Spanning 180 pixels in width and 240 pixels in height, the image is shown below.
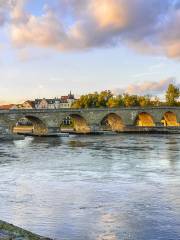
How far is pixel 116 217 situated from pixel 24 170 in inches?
540

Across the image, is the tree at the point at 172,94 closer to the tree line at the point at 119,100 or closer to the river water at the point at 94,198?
the tree line at the point at 119,100

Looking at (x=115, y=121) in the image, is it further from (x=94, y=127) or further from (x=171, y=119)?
(x=171, y=119)

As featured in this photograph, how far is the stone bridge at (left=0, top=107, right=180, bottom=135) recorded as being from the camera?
6819 cm

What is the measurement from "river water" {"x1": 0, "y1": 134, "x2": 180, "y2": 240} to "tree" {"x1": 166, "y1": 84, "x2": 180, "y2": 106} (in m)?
72.6

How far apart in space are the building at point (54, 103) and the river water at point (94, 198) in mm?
136895

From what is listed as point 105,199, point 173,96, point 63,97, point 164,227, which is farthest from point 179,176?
point 63,97

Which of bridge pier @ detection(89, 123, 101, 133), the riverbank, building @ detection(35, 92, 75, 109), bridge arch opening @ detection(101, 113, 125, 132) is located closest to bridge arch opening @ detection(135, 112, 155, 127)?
bridge arch opening @ detection(101, 113, 125, 132)

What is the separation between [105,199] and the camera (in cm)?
1883

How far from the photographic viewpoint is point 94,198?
19016 mm

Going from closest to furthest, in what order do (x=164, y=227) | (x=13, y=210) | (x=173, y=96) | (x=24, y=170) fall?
(x=164, y=227)
(x=13, y=210)
(x=24, y=170)
(x=173, y=96)

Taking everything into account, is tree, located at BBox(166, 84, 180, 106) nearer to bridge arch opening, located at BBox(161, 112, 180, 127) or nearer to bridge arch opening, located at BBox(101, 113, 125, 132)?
bridge arch opening, located at BBox(161, 112, 180, 127)

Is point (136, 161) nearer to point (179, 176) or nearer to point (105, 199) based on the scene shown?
point (179, 176)

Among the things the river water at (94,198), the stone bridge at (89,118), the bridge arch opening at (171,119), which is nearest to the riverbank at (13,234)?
the river water at (94,198)

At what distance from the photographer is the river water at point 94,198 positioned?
14.4 metres
